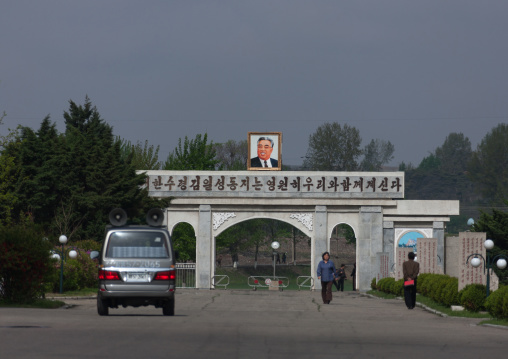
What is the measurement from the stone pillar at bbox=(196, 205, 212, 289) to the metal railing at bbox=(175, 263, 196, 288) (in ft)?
2.45

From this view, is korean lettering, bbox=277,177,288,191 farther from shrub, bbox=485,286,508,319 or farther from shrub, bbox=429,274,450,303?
shrub, bbox=485,286,508,319

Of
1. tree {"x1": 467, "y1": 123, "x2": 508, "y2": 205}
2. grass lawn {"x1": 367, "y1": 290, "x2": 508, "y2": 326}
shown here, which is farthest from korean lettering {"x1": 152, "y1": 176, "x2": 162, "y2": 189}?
tree {"x1": 467, "y1": 123, "x2": 508, "y2": 205}

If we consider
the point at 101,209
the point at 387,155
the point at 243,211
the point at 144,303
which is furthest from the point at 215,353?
the point at 387,155

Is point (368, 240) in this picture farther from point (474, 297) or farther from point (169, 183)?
point (474, 297)

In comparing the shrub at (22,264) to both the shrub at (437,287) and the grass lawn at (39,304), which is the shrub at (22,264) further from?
the shrub at (437,287)

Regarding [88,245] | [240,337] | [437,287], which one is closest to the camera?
[240,337]

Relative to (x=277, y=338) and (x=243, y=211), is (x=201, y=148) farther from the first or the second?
(x=277, y=338)

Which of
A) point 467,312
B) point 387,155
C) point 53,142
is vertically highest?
point 387,155

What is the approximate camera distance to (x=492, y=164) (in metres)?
127

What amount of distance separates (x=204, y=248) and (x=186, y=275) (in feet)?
5.47

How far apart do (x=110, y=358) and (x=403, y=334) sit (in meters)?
6.11

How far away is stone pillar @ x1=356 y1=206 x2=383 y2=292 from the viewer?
1836 inches

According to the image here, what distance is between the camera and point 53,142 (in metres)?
44.5

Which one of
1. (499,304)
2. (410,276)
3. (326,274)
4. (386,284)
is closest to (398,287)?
(386,284)
